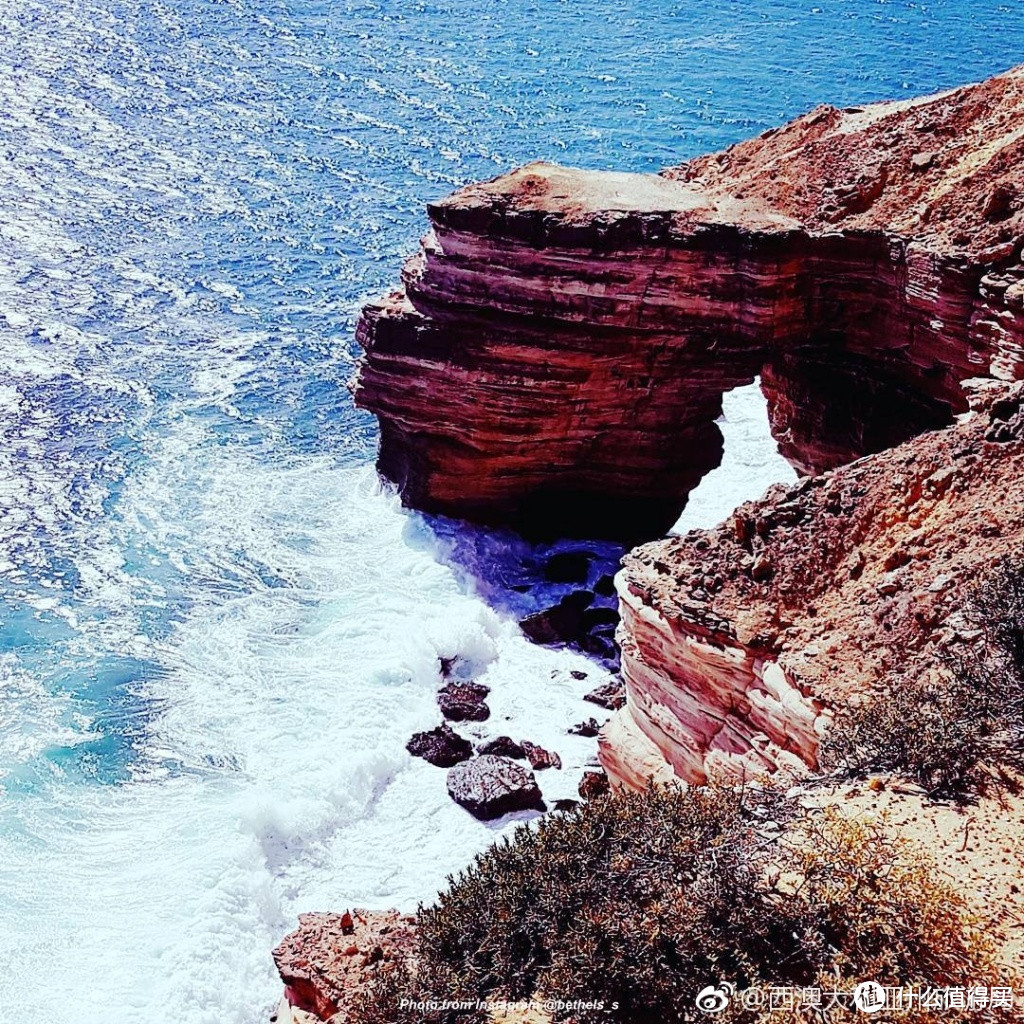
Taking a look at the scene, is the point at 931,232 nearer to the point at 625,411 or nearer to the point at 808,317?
the point at 808,317

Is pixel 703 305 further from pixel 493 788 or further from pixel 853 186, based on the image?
pixel 493 788

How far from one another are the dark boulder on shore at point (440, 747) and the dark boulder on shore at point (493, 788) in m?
0.36

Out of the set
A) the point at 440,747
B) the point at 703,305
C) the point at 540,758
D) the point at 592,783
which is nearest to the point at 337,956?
the point at 592,783

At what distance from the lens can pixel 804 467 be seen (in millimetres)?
29031

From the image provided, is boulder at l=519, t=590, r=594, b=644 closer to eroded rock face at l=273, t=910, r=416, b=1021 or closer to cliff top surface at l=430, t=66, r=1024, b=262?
cliff top surface at l=430, t=66, r=1024, b=262

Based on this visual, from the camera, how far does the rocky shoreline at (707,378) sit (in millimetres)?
13898

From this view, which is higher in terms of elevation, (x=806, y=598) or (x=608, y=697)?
(x=806, y=598)

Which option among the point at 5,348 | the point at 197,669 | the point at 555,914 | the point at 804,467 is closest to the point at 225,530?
the point at 197,669

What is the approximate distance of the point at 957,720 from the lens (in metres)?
9.94

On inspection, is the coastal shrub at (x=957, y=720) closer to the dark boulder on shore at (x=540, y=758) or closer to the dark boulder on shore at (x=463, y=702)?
the dark boulder on shore at (x=540, y=758)

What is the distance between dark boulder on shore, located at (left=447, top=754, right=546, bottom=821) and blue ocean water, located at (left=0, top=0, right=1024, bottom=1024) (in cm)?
49

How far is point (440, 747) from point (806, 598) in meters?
11.1

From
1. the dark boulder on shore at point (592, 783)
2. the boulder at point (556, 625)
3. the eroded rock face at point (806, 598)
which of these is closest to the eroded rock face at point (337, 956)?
the eroded rock face at point (806, 598)

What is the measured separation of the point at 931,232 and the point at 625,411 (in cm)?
829
